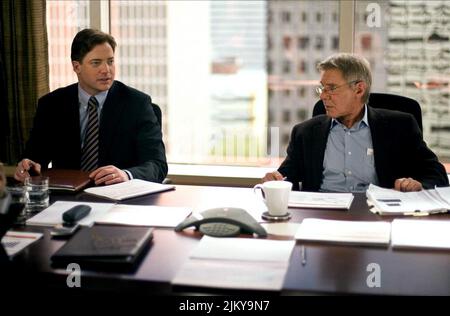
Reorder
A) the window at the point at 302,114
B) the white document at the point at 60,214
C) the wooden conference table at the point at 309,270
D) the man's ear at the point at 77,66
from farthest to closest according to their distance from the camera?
the window at the point at 302,114 < the man's ear at the point at 77,66 < the white document at the point at 60,214 < the wooden conference table at the point at 309,270

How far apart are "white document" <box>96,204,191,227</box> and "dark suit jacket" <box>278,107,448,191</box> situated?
2.71 ft

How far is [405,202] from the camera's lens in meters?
2.12

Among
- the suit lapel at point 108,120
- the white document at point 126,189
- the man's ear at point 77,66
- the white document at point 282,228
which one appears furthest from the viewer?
the man's ear at point 77,66

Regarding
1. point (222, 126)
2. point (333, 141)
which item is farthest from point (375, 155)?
point (222, 126)

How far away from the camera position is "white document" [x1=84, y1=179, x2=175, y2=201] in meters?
2.22

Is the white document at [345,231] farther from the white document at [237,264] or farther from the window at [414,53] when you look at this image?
the window at [414,53]

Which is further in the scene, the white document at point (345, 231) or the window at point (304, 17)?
the window at point (304, 17)

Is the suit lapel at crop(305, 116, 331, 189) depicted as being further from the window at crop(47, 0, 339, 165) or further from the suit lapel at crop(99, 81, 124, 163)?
the window at crop(47, 0, 339, 165)

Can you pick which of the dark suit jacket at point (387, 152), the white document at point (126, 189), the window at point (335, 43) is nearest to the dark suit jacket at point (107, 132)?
the white document at point (126, 189)

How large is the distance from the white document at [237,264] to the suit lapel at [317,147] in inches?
40.8

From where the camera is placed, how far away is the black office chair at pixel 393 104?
278cm

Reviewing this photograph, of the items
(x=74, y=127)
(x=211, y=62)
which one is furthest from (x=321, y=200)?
Answer: (x=211, y=62)
